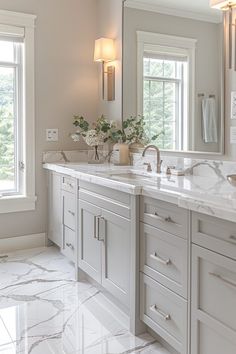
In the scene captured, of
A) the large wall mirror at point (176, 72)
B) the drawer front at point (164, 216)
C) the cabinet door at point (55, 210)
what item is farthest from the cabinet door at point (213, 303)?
the cabinet door at point (55, 210)

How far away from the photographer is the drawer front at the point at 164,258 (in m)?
1.76

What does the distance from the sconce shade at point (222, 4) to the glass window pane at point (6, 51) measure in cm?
198

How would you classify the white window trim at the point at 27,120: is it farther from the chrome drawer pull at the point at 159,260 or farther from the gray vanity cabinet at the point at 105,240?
the chrome drawer pull at the point at 159,260

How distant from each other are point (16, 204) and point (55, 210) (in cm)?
39

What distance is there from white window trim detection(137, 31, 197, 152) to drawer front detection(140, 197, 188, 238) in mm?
781

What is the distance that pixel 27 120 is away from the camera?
359 centimetres

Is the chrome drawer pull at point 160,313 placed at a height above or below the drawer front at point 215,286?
below

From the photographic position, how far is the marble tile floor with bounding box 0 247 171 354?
6.69 feet

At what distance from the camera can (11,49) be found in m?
3.56

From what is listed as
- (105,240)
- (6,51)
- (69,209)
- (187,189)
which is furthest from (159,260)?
(6,51)

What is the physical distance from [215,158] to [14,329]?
62.7 inches

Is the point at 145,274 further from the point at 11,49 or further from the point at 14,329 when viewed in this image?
the point at 11,49

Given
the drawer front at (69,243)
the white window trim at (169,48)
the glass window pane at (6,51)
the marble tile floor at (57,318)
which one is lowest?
the marble tile floor at (57,318)

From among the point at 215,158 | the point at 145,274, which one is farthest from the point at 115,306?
the point at 215,158
